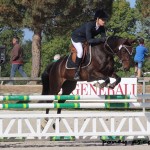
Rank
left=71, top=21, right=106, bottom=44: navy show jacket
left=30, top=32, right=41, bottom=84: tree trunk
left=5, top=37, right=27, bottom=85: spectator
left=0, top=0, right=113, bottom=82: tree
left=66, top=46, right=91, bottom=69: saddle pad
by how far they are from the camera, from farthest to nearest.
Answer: left=30, top=32, right=41, bottom=84: tree trunk, left=0, top=0, right=113, bottom=82: tree, left=5, top=37, right=27, bottom=85: spectator, left=66, top=46, right=91, bottom=69: saddle pad, left=71, top=21, right=106, bottom=44: navy show jacket

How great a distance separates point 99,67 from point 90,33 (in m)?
0.65

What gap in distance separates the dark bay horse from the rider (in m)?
0.17

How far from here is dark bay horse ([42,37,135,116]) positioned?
10.4 m

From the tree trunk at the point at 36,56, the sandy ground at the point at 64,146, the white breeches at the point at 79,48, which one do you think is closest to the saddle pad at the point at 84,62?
the white breeches at the point at 79,48

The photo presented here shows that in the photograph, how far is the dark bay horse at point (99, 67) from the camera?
1039 cm

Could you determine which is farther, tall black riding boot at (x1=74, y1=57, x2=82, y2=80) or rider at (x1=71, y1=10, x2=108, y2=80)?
tall black riding boot at (x1=74, y1=57, x2=82, y2=80)

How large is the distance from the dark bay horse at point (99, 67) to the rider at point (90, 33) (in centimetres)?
17

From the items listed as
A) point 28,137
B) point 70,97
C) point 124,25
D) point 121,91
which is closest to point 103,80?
point 70,97

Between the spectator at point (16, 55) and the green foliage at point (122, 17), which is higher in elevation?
the green foliage at point (122, 17)

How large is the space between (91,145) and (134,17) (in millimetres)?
72182

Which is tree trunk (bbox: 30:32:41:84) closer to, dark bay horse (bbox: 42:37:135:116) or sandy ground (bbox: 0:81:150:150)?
dark bay horse (bbox: 42:37:135:116)

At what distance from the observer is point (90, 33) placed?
1077 centimetres

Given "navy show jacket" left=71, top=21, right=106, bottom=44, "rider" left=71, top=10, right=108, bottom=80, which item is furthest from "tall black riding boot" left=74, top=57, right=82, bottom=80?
"navy show jacket" left=71, top=21, right=106, bottom=44

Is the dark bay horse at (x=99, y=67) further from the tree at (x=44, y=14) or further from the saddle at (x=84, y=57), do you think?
the tree at (x=44, y=14)
